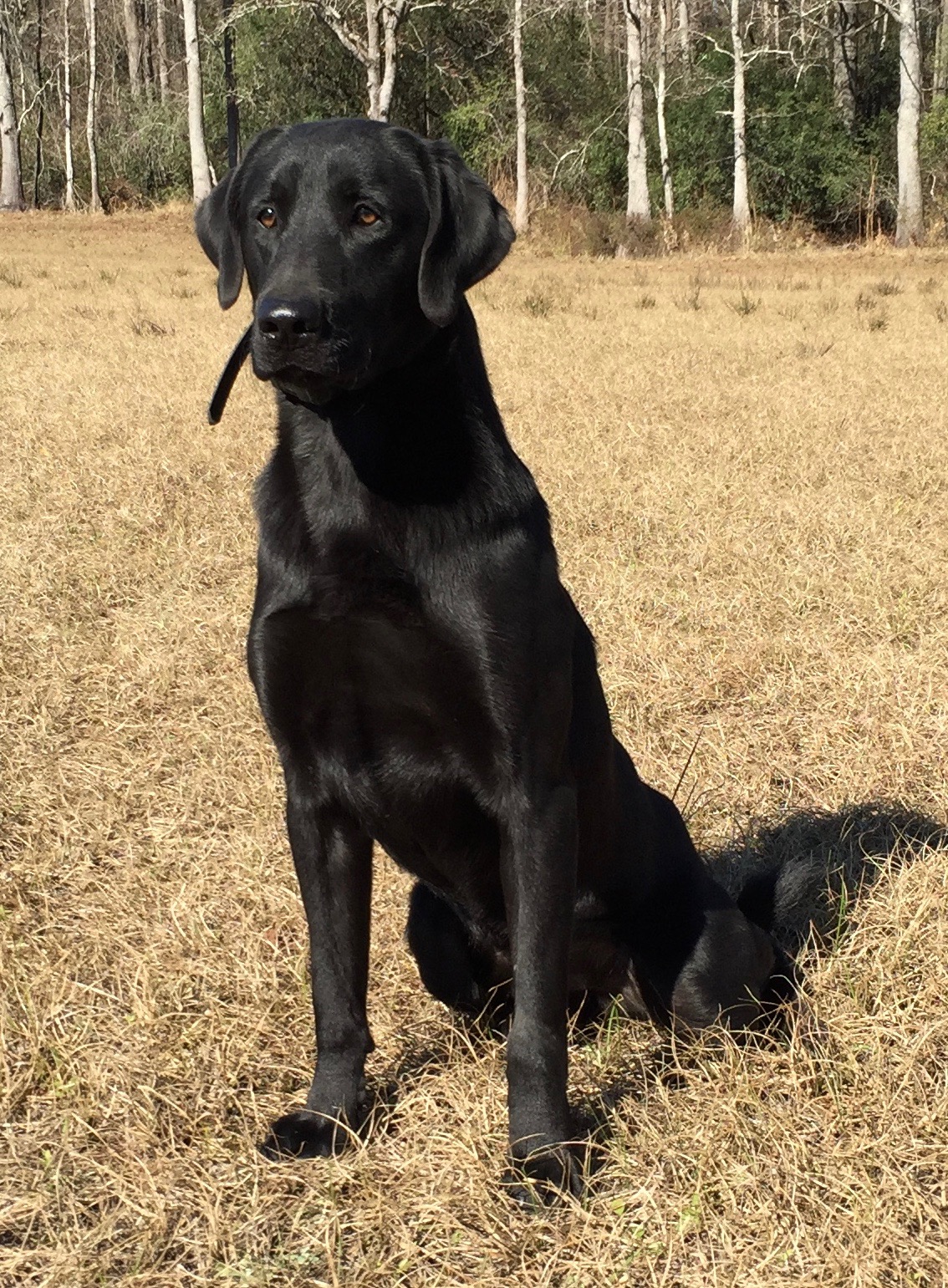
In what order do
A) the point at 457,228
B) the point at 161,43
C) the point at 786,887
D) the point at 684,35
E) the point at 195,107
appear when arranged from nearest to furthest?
1. the point at 457,228
2. the point at 786,887
3. the point at 195,107
4. the point at 684,35
5. the point at 161,43

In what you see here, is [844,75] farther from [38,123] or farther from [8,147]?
[38,123]

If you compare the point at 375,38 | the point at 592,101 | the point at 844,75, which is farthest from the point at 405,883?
the point at 592,101

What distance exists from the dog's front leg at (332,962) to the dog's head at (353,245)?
2.27ft

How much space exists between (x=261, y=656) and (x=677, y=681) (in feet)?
7.26

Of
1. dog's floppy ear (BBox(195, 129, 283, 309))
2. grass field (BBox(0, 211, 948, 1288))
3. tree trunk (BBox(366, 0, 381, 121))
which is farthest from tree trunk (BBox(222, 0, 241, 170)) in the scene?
dog's floppy ear (BBox(195, 129, 283, 309))

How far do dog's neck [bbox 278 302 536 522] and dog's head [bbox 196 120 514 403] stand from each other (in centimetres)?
4

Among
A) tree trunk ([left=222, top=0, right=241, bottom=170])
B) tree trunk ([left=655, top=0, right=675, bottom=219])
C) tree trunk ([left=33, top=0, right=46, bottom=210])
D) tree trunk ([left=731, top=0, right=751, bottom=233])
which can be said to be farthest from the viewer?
tree trunk ([left=33, top=0, right=46, bottom=210])

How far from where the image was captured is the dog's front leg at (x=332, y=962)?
7.20ft

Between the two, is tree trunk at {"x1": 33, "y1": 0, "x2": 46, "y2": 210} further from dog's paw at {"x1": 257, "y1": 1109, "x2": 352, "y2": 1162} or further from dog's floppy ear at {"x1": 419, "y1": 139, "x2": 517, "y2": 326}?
dog's paw at {"x1": 257, "y1": 1109, "x2": 352, "y2": 1162}

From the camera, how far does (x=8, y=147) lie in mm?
34688

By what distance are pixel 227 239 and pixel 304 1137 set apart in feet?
4.94

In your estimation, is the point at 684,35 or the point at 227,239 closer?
the point at 227,239

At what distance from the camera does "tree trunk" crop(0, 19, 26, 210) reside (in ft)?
114

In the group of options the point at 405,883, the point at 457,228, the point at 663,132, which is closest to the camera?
the point at 457,228
